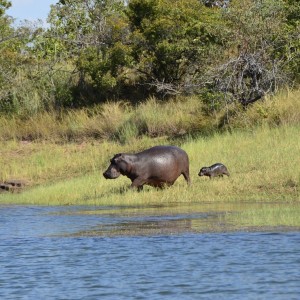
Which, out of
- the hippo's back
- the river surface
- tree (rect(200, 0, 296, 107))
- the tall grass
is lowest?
the river surface

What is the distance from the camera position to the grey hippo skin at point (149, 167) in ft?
57.7

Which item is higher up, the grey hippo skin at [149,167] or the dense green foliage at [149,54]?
the dense green foliage at [149,54]

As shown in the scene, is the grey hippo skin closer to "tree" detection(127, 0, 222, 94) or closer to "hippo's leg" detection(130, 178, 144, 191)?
"hippo's leg" detection(130, 178, 144, 191)

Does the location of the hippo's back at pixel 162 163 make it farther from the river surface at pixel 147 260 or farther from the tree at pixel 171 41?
the tree at pixel 171 41

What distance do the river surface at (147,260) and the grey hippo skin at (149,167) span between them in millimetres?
2834

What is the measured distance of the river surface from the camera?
936 cm

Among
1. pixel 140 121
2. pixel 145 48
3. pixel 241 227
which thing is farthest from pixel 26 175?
pixel 241 227

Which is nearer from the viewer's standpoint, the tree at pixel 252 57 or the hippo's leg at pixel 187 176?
the hippo's leg at pixel 187 176

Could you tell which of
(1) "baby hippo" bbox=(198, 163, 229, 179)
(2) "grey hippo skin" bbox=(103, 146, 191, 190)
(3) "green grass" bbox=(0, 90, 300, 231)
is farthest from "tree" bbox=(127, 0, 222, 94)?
(2) "grey hippo skin" bbox=(103, 146, 191, 190)

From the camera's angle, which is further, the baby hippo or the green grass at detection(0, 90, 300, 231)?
the baby hippo

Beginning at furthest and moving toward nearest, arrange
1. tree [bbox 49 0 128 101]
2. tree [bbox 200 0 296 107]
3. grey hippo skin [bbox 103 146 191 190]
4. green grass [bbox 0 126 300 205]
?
tree [bbox 49 0 128 101] → tree [bbox 200 0 296 107] → grey hippo skin [bbox 103 146 191 190] → green grass [bbox 0 126 300 205]

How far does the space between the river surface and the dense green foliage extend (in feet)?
34.3

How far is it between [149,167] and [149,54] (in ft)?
33.3

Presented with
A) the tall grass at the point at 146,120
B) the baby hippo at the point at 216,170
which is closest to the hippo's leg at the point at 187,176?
the baby hippo at the point at 216,170
